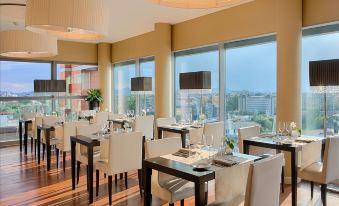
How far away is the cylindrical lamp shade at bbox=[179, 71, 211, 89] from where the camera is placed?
585 cm

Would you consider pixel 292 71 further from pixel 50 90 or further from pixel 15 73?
pixel 15 73

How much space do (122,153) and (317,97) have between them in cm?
340

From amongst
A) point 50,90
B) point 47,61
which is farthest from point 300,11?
point 47,61

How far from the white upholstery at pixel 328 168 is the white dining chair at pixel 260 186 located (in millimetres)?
1285


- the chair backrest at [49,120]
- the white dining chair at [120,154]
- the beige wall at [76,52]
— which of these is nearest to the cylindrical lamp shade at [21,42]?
the white dining chair at [120,154]

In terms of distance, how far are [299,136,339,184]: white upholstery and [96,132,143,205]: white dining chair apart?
2.18m

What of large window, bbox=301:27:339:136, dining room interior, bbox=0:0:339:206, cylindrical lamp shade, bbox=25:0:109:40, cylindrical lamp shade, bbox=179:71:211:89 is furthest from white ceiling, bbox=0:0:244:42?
cylindrical lamp shade, bbox=25:0:109:40

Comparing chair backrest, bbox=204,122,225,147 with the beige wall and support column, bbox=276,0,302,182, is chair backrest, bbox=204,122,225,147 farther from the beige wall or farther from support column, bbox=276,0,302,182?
the beige wall

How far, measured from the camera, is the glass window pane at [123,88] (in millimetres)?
9469

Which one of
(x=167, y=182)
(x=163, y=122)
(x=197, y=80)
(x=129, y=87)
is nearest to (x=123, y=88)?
(x=129, y=87)

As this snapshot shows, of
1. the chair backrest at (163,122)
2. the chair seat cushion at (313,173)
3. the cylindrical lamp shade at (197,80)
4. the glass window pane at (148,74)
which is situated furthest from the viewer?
the glass window pane at (148,74)

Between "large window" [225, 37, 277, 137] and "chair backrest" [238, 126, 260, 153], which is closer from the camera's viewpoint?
"chair backrest" [238, 126, 260, 153]

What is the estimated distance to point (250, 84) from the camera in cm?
603

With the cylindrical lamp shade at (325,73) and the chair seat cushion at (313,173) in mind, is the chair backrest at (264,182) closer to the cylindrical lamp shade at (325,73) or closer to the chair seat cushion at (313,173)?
the chair seat cushion at (313,173)
